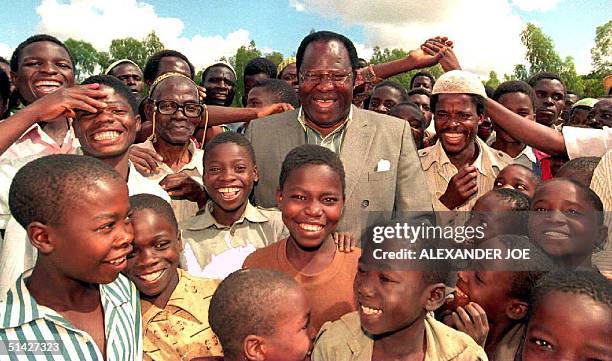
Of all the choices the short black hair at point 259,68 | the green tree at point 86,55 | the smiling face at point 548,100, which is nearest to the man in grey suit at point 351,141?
the smiling face at point 548,100

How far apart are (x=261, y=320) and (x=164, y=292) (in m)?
0.62

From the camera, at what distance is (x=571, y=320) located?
1.74 m

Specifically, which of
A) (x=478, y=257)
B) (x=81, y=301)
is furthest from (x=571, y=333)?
(x=81, y=301)

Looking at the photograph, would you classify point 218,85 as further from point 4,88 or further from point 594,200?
point 594,200

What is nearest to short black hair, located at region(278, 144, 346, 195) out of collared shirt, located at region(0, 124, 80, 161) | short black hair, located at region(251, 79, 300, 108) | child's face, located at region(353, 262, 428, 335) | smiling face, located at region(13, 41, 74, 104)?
child's face, located at region(353, 262, 428, 335)

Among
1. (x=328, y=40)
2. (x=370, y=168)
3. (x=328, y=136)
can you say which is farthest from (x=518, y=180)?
(x=328, y=40)

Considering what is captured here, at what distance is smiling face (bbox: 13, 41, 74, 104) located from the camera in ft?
10.8

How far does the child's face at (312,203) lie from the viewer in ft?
7.92

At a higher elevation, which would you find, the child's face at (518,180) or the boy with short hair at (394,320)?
the child's face at (518,180)

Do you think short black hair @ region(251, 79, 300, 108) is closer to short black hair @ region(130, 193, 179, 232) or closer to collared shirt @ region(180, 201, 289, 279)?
collared shirt @ region(180, 201, 289, 279)

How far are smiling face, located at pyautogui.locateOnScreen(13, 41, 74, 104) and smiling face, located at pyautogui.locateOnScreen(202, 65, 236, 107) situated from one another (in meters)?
2.59

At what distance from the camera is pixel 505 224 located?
2.82 metres

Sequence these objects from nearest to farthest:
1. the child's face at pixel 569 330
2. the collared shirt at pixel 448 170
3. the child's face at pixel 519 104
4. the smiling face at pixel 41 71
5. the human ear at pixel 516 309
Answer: the child's face at pixel 569 330, the human ear at pixel 516 309, the smiling face at pixel 41 71, the collared shirt at pixel 448 170, the child's face at pixel 519 104

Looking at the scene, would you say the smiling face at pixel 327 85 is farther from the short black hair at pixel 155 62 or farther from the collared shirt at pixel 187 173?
the short black hair at pixel 155 62
